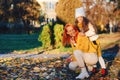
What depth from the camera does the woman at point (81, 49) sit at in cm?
815

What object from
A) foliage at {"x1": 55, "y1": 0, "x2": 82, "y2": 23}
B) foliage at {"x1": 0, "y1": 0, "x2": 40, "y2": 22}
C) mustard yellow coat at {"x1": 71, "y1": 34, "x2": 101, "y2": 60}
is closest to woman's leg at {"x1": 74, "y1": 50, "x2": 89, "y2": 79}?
mustard yellow coat at {"x1": 71, "y1": 34, "x2": 101, "y2": 60}

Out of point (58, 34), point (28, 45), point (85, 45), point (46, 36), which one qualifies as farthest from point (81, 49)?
point (28, 45)

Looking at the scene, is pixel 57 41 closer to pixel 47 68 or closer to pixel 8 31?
pixel 47 68

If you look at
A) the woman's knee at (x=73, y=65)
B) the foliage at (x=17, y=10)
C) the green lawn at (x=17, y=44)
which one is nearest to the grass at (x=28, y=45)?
the green lawn at (x=17, y=44)

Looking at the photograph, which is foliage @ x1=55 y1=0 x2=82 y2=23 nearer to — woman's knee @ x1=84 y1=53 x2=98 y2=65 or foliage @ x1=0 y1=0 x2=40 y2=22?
woman's knee @ x1=84 y1=53 x2=98 y2=65

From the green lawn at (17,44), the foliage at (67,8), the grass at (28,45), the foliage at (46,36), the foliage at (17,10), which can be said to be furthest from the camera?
the foliage at (17,10)

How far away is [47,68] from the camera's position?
33.8 ft

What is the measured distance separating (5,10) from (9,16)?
1166 millimetres

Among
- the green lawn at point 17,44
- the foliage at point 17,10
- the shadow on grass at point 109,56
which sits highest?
the foliage at point 17,10

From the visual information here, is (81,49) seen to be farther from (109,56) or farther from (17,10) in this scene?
(17,10)

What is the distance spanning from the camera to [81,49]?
8.20m

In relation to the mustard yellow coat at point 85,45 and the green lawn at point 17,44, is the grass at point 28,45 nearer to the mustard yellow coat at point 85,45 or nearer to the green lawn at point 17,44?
the green lawn at point 17,44

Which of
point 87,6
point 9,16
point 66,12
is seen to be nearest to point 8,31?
point 9,16

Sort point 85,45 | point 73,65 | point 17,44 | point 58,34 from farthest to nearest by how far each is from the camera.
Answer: point 17,44 < point 58,34 < point 73,65 < point 85,45
